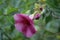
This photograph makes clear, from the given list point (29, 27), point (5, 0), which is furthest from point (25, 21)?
point (5, 0)

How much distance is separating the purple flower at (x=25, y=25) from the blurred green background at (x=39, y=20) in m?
0.03

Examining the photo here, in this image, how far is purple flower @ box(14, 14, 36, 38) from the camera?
0.78 metres

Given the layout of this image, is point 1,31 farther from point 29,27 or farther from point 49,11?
point 49,11

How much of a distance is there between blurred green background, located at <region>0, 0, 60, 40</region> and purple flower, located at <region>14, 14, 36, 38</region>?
26 millimetres

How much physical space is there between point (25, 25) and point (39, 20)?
3.7 inches

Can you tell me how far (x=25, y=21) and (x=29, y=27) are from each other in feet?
0.15

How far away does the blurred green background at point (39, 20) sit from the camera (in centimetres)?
74

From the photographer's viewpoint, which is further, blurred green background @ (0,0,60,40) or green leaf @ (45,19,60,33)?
green leaf @ (45,19,60,33)

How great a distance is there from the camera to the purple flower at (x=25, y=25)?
30.5 inches

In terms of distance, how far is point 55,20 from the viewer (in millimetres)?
783

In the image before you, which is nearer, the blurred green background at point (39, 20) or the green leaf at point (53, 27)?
the blurred green background at point (39, 20)

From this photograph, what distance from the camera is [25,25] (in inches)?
33.6

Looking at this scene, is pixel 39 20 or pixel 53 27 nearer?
pixel 39 20

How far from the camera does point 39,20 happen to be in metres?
0.78
